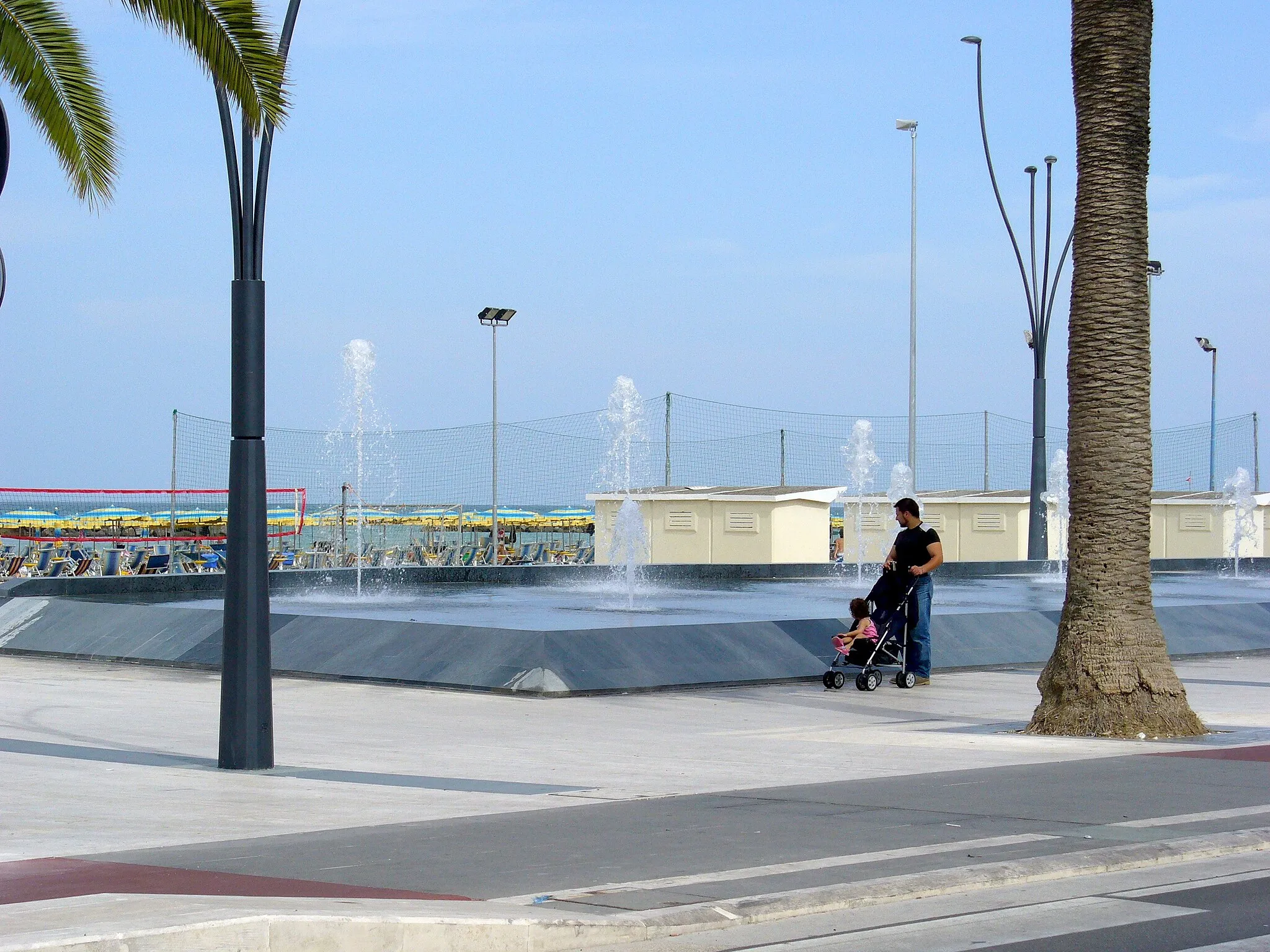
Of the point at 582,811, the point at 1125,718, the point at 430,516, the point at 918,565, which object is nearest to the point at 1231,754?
the point at 1125,718

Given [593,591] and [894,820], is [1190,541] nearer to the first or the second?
[593,591]

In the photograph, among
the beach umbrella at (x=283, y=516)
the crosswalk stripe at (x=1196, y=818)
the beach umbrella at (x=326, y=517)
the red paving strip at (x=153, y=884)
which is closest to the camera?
the red paving strip at (x=153, y=884)

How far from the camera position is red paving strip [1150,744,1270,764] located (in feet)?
34.3

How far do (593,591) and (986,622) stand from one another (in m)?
7.17

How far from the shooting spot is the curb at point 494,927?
5.13 metres

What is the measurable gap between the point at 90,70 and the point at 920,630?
8.87 m

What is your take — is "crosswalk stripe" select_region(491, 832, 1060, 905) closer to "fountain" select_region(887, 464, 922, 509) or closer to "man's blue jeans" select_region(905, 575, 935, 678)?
"man's blue jeans" select_region(905, 575, 935, 678)

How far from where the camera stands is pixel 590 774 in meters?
9.75

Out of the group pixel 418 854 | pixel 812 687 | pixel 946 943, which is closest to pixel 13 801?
pixel 418 854

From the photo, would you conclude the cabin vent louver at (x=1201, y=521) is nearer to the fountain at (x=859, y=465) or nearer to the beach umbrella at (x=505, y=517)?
the fountain at (x=859, y=465)

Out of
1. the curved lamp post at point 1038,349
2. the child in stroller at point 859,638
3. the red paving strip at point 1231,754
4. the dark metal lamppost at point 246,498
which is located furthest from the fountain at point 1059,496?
the dark metal lamppost at point 246,498

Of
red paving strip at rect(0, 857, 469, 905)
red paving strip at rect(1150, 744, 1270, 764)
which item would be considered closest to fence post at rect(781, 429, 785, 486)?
red paving strip at rect(1150, 744, 1270, 764)

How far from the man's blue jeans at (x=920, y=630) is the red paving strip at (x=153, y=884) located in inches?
378

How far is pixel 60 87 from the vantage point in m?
13.0
